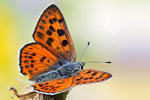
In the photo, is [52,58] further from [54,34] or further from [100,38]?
[100,38]

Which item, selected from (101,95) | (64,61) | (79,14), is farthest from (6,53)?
(79,14)

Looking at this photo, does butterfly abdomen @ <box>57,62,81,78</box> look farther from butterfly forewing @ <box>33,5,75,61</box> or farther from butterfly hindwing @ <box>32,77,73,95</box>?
butterfly hindwing @ <box>32,77,73,95</box>

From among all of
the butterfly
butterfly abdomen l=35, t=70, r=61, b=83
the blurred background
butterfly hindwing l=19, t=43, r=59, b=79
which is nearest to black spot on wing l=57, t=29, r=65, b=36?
the butterfly

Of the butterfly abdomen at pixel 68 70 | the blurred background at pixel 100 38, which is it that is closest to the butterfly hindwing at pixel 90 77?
the butterfly abdomen at pixel 68 70

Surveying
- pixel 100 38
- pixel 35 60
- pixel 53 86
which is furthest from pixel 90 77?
pixel 100 38

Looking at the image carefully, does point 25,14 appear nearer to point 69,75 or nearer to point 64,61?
point 64,61
